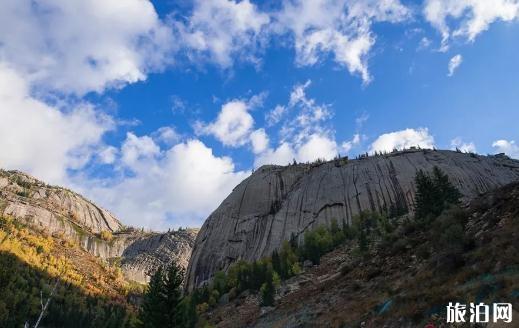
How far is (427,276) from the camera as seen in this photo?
2255cm

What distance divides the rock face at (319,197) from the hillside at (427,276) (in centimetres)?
6122

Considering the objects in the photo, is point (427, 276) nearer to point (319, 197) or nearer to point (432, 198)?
point (432, 198)

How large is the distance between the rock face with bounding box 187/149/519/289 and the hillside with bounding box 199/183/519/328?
61.2m

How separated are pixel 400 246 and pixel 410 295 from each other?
15.0 meters

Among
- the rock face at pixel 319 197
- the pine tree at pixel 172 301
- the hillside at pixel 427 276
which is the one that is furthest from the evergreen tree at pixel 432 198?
the rock face at pixel 319 197

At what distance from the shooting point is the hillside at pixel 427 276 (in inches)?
677

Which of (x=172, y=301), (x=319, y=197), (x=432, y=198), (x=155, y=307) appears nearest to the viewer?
(x=155, y=307)

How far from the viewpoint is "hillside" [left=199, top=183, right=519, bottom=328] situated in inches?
677

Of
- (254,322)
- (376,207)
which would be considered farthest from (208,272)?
(254,322)

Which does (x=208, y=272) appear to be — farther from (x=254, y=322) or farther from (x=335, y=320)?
(x=335, y=320)

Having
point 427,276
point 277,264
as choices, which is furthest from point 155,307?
point 277,264

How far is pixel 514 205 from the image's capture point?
25250 mm

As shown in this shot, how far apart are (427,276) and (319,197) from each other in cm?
8722

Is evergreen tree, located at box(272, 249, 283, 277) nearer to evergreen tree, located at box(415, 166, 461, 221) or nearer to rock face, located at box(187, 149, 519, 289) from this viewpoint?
rock face, located at box(187, 149, 519, 289)
